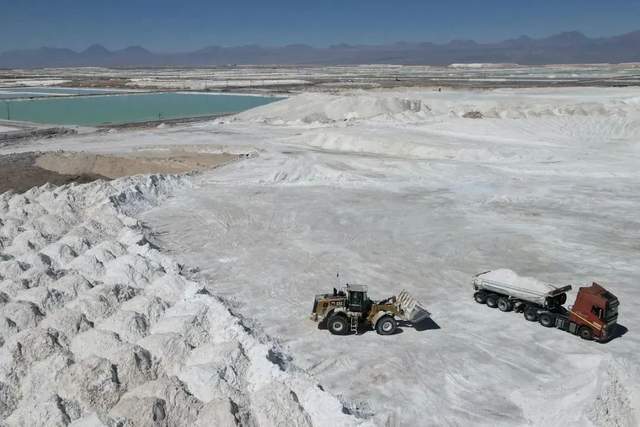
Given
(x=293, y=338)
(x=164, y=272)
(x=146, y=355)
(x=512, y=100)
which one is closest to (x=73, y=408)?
(x=146, y=355)

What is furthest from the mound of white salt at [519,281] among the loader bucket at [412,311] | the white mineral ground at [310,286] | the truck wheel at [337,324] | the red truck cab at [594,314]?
the truck wheel at [337,324]

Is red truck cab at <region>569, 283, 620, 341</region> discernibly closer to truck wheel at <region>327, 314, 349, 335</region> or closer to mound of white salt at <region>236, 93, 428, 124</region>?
truck wheel at <region>327, 314, 349, 335</region>

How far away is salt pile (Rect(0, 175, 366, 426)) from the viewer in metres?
8.70

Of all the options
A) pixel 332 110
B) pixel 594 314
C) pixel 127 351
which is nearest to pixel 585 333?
pixel 594 314

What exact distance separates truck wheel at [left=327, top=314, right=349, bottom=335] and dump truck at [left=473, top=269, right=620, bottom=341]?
3.45m

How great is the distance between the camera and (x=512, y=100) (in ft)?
167

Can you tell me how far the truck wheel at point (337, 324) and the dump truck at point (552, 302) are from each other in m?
3.45

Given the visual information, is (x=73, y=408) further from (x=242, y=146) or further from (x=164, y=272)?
(x=242, y=146)

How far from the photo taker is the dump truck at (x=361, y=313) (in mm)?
11602

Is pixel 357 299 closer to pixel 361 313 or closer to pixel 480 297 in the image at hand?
pixel 361 313

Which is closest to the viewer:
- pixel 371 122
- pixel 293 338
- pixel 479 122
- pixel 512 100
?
pixel 293 338

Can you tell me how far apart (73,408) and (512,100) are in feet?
158

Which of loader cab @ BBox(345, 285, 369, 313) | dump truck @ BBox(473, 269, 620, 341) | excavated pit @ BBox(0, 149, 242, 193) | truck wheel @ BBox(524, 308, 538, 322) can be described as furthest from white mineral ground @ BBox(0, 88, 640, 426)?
excavated pit @ BBox(0, 149, 242, 193)

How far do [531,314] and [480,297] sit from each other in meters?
1.21
